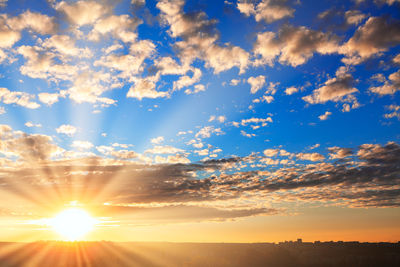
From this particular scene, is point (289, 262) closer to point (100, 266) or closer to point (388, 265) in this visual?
point (388, 265)

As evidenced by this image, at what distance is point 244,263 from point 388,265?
42.1m

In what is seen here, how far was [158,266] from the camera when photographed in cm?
8519

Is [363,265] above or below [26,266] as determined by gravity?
above

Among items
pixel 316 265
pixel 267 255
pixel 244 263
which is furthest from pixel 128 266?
pixel 316 265

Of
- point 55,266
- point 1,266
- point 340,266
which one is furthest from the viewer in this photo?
point 1,266

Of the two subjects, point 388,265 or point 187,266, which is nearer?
point 187,266

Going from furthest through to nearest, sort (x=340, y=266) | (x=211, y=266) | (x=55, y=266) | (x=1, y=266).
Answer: (x=1, y=266)
(x=55, y=266)
(x=340, y=266)
(x=211, y=266)

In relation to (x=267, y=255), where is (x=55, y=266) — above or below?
below

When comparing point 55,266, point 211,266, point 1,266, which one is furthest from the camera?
point 1,266

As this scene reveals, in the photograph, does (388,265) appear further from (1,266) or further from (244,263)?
(1,266)

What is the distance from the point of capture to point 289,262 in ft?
280

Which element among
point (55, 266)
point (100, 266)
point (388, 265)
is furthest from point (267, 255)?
point (55, 266)

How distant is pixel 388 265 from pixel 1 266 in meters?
117

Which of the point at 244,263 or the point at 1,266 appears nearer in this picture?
the point at 244,263
